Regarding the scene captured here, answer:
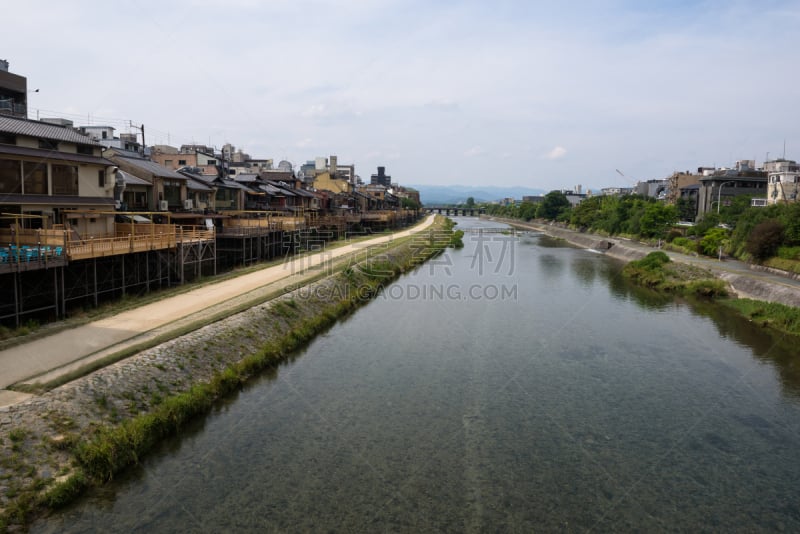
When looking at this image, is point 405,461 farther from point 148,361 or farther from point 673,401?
point 673,401

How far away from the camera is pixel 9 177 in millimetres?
18750

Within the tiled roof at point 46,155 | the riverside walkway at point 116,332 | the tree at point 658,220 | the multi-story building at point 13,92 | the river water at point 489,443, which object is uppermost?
the multi-story building at point 13,92

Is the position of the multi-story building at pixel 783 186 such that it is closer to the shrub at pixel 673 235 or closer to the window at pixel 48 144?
the shrub at pixel 673 235

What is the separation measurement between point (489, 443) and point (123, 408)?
28.1ft

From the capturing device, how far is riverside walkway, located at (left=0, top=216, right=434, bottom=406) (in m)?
12.4

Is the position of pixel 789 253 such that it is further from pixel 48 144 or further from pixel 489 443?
pixel 48 144

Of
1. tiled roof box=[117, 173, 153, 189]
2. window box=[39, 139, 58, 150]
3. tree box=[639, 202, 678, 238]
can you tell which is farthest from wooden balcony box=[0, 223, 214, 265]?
tree box=[639, 202, 678, 238]

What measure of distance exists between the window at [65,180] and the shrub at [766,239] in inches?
1568

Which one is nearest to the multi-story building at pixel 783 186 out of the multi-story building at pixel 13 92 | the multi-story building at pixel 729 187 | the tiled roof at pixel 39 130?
the multi-story building at pixel 729 187

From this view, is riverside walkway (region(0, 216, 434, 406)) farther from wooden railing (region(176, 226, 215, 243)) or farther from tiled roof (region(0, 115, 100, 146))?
tiled roof (region(0, 115, 100, 146))

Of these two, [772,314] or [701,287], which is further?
[701,287]

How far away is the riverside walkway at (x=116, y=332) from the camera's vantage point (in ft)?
40.8

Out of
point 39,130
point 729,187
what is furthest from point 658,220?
point 39,130

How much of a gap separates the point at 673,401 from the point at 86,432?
1534 cm
